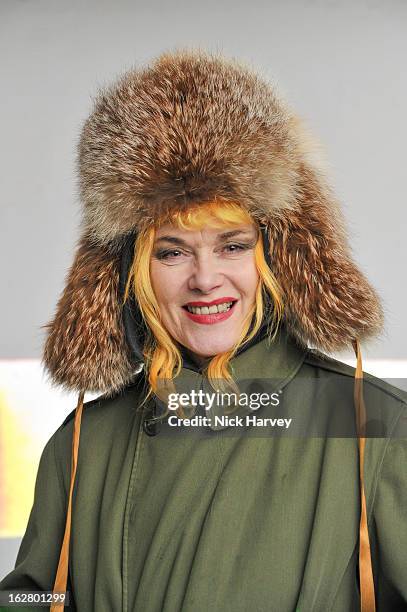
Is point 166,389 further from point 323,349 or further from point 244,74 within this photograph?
point 244,74

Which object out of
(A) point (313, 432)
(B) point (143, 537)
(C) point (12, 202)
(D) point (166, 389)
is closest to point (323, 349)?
(A) point (313, 432)

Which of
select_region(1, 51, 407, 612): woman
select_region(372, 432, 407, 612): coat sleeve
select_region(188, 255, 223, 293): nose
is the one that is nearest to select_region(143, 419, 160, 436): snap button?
select_region(1, 51, 407, 612): woman

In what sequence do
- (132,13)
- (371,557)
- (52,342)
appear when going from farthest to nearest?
(132,13) < (52,342) < (371,557)

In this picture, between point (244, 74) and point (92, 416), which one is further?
point (92, 416)

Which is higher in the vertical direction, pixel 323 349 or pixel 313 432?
pixel 323 349

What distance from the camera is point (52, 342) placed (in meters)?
1.37

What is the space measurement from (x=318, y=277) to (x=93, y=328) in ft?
1.15

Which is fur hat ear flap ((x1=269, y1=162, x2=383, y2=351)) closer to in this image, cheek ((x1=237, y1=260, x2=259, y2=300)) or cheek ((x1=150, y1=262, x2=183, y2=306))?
cheek ((x1=237, y1=260, x2=259, y2=300))

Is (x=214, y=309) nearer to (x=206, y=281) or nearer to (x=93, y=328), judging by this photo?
(x=206, y=281)

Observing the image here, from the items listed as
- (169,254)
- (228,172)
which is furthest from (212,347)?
(228,172)

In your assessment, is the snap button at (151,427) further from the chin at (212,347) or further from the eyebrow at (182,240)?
the eyebrow at (182,240)

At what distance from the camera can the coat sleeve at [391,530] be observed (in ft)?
3.73

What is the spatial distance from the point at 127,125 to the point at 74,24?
67 cm

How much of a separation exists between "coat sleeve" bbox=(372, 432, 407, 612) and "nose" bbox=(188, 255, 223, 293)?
0.32 meters
